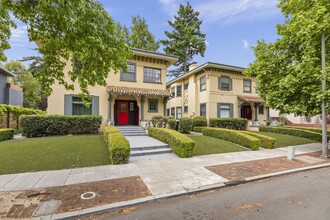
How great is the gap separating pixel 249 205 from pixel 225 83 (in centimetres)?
1550

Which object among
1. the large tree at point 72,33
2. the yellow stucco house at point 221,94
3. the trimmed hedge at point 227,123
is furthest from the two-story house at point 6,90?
the trimmed hedge at point 227,123

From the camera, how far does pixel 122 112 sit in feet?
46.9

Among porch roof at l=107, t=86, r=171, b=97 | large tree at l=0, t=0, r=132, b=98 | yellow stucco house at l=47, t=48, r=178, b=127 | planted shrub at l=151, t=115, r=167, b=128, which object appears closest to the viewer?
large tree at l=0, t=0, r=132, b=98

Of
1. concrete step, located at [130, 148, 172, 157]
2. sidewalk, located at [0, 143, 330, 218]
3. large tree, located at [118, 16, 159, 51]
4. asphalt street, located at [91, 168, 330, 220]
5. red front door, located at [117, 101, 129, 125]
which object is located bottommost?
asphalt street, located at [91, 168, 330, 220]

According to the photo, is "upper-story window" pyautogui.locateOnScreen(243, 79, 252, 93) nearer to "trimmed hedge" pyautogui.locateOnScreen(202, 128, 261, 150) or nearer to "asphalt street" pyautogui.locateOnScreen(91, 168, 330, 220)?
"trimmed hedge" pyautogui.locateOnScreen(202, 128, 261, 150)

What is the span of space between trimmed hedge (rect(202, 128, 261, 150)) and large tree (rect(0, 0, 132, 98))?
832cm

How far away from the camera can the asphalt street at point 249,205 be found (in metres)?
3.28

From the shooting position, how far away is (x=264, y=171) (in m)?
5.83

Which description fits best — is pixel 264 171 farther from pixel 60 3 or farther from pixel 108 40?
pixel 60 3

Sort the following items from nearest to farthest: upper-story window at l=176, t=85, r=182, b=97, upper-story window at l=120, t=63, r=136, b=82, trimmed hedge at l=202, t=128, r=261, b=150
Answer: trimmed hedge at l=202, t=128, r=261, b=150
upper-story window at l=120, t=63, r=136, b=82
upper-story window at l=176, t=85, r=182, b=97

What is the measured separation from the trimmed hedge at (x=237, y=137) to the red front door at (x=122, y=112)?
22.5 ft

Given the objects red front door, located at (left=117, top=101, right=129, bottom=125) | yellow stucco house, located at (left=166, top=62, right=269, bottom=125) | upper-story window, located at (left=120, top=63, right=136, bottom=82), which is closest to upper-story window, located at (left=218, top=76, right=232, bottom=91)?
yellow stucco house, located at (left=166, top=62, right=269, bottom=125)

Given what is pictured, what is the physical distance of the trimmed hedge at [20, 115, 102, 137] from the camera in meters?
10.3

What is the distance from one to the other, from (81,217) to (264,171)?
575cm
